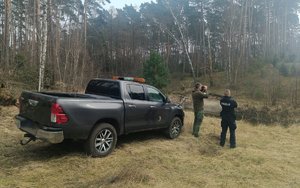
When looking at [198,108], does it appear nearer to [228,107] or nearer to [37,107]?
[228,107]

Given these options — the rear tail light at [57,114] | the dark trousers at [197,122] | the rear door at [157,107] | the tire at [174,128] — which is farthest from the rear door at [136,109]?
the dark trousers at [197,122]

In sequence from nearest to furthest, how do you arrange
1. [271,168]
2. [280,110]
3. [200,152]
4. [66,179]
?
1. [66,179]
2. [271,168]
3. [200,152]
4. [280,110]

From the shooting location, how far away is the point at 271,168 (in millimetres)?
7516

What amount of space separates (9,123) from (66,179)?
5119 millimetres

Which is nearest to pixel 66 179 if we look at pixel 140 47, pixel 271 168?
pixel 271 168

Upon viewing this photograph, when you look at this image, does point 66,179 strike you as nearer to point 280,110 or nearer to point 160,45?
point 280,110

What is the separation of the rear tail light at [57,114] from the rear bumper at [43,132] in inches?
7.1

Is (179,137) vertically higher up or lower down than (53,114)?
lower down

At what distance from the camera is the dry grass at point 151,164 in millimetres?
6086

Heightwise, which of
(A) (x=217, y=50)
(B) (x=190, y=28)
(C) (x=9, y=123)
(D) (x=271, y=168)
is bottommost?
(D) (x=271, y=168)

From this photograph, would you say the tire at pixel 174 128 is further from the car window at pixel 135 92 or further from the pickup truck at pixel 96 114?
the car window at pixel 135 92

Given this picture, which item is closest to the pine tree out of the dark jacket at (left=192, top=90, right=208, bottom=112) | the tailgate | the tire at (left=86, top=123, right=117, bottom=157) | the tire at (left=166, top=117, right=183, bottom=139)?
the dark jacket at (left=192, top=90, right=208, bottom=112)

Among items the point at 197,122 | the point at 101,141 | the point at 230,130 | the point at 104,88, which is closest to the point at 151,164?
the point at 101,141

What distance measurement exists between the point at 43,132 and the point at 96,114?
3.85ft
